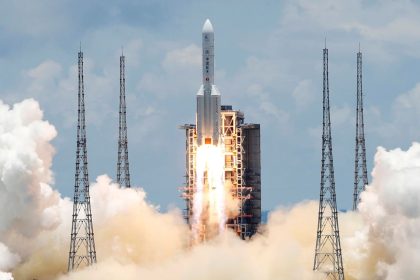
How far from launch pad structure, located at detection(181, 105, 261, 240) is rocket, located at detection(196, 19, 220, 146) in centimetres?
247

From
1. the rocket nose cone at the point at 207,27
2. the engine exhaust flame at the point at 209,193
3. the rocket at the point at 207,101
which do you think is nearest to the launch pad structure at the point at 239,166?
the engine exhaust flame at the point at 209,193

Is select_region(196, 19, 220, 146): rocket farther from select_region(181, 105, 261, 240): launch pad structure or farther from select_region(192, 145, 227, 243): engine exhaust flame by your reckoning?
select_region(181, 105, 261, 240): launch pad structure

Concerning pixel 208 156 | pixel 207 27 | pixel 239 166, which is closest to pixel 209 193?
pixel 208 156

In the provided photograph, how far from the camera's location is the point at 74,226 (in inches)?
5266

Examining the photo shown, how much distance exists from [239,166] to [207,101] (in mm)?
7450

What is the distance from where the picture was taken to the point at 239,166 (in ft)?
460

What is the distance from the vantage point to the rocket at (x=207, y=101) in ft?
446

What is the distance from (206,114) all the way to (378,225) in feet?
57.4

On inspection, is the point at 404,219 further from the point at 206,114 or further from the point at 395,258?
the point at 206,114

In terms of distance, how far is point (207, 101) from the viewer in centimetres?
13612

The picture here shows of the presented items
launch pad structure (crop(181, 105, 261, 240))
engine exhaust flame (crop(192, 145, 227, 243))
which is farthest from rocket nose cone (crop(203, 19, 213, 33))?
engine exhaust flame (crop(192, 145, 227, 243))

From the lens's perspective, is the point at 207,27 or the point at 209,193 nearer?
the point at 207,27

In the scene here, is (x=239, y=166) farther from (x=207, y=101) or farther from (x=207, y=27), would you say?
(x=207, y=27)

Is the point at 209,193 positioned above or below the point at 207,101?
below
